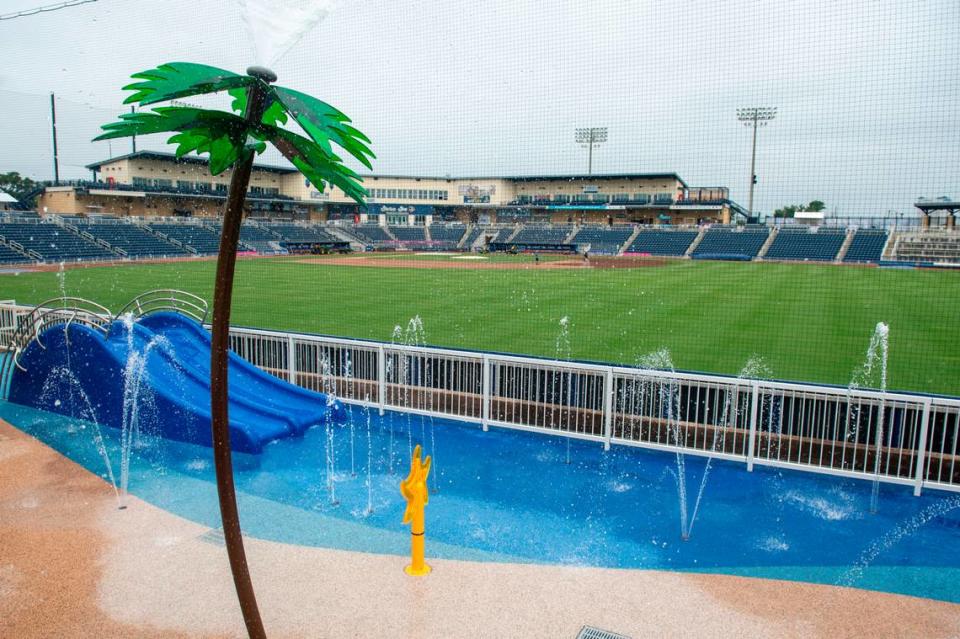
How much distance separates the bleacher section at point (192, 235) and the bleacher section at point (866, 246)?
33.8m

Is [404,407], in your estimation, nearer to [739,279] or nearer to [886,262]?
[739,279]

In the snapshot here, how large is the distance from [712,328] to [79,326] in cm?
1033

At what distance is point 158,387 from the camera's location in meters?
6.02

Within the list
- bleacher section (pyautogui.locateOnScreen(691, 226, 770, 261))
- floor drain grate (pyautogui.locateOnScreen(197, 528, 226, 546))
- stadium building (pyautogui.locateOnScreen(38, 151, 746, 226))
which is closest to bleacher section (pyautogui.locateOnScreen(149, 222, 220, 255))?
stadium building (pyautogui.locateOnScreen(38, 151, 746, 226))

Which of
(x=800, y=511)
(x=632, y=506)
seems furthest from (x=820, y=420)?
(x=632, y=506)

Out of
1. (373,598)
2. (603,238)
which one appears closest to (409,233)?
(603,238)

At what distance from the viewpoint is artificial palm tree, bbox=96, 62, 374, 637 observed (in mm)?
1656

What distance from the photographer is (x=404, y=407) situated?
22.4ft

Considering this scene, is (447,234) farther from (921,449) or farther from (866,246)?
(921,449)

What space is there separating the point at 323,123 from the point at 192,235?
36844 millimetres

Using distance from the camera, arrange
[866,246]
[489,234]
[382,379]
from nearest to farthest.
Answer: [382,379] < [866,246] < [489,234]

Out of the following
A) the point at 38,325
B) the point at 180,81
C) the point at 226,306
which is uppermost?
the point at 180,81

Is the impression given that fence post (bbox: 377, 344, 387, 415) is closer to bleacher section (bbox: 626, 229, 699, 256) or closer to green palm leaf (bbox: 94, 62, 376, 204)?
green palm leaf (bbox: 94, 62, 376, 204)

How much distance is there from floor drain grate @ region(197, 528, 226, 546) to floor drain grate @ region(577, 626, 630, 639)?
7.73 feet
